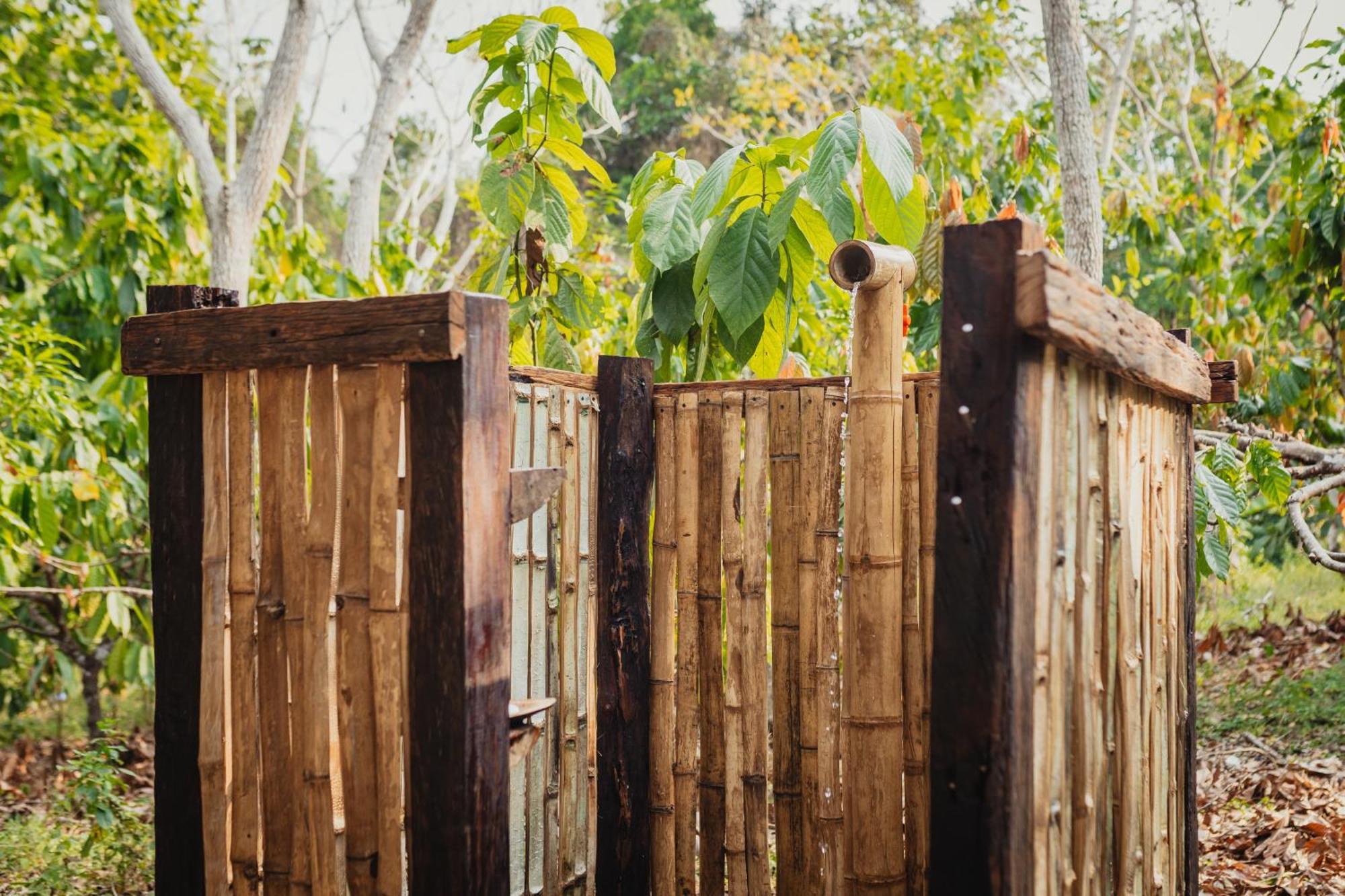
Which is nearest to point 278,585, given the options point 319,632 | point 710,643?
point 319,632

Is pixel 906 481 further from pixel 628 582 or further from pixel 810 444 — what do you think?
pixel 628 582

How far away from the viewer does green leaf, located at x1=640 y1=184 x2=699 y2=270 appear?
289cm

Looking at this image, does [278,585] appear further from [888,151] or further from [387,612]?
[888,151]

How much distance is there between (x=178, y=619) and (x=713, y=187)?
1582 mm

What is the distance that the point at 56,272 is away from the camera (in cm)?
553

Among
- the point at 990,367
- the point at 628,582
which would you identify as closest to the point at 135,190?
the point at 628,582

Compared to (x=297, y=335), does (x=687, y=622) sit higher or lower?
lower

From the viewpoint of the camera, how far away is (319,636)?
188 centimetres

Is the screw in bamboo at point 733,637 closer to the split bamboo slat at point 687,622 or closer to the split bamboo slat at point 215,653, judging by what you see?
the split bamboo slat at point 687,622

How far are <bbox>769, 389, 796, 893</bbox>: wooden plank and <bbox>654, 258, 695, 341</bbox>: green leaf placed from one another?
1.90 ft

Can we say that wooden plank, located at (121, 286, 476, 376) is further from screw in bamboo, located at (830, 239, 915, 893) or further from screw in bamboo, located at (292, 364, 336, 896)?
screw in bamboo, located at (830, 239, 915, 893)

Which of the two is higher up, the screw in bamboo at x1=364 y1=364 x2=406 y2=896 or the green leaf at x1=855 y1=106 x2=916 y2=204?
the green leaf at x1=855 y1=106 x2=916 y2=204

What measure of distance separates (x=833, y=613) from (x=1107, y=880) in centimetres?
76

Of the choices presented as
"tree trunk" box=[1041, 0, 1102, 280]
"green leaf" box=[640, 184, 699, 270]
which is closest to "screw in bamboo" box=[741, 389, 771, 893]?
"green leaf" box=[640, 184, 699, 270]
